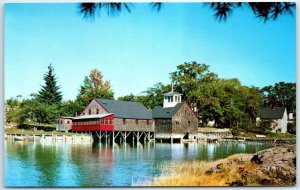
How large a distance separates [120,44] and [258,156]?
9.97 ft

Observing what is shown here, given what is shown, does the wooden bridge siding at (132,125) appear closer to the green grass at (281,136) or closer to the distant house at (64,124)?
the distant house at (64,124)

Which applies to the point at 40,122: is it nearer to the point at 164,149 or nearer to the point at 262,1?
the point at 164,149

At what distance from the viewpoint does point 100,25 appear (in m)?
8.53

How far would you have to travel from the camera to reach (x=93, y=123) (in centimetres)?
1065

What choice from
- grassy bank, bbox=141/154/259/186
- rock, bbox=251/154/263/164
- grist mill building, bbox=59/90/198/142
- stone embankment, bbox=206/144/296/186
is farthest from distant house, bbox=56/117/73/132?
rock, bbox=251/154/263/164

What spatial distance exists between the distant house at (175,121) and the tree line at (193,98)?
8.0 inches

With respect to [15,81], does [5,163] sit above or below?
below

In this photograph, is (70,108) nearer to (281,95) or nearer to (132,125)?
(132,125)

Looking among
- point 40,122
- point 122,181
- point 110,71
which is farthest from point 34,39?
point 122,181

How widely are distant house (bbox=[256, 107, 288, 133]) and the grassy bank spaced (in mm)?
824

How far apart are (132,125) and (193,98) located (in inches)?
58.6

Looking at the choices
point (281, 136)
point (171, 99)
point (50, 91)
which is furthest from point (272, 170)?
point (50, 91)

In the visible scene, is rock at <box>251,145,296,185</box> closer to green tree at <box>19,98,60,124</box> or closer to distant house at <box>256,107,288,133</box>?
distant house at <box>256,107,288,133</box>

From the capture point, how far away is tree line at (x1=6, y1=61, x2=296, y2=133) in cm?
877
